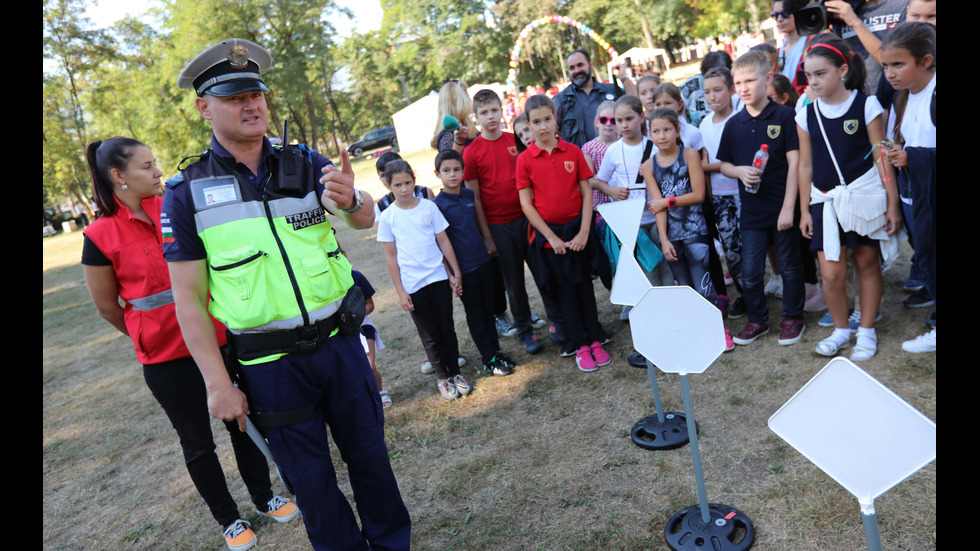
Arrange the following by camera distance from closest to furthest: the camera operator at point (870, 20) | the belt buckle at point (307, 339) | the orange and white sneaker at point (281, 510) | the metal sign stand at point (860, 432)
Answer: the metal sign stand at point (860, 432) → the belt buckle at point (307, 339) → the orange and white sneaker at point (281, 510) → the camera operator at point (870, 20)

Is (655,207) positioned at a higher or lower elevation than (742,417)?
higher

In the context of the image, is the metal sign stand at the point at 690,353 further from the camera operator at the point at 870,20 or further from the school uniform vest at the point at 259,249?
the camera operator at the point at 870,20

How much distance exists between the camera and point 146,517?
3818 millimetres

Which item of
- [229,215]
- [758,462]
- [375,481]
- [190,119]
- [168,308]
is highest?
[190,119]

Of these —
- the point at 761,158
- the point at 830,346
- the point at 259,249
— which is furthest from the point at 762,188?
the point at 259,249

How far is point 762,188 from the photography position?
4.14 meters

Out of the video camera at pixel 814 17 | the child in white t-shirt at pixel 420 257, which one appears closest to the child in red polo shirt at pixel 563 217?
the child in white t-shirt at pixel 420 257

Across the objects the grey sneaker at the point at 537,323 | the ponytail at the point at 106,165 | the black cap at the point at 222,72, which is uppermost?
the black cap at the point at 222,72

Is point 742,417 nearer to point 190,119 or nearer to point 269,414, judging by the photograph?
point 269,414

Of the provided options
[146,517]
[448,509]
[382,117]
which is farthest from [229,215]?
[382,117]

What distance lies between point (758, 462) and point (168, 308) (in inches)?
116

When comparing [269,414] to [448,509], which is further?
[448,509]

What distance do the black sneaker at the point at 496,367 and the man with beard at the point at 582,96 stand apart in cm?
216

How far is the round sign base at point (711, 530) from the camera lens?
8.30 feet
